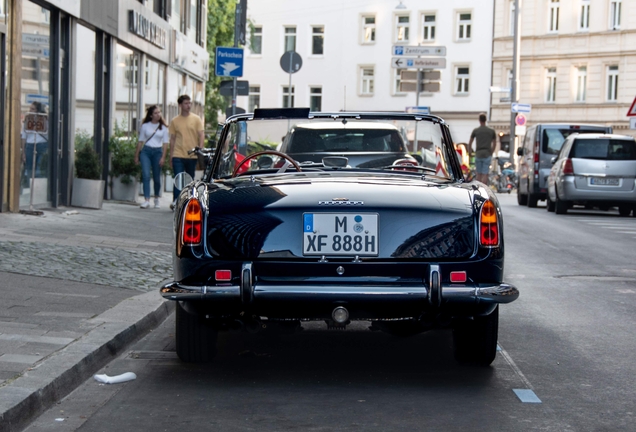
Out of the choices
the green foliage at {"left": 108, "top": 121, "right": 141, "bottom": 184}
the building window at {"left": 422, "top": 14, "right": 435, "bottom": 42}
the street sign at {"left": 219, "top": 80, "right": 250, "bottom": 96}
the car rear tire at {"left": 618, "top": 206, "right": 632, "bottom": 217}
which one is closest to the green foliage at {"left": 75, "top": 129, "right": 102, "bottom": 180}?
the green foliage at {"left": 108, "top": 121, "right": 141, "bottom": 184}

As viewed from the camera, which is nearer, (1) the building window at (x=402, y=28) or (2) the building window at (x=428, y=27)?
(2) the building window at (x=428, y=27)

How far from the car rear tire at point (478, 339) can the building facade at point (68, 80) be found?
389 inches

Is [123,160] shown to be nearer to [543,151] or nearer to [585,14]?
[543,151]

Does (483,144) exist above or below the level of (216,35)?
below

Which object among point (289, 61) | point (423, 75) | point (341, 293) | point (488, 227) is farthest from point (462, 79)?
point (341, 293)

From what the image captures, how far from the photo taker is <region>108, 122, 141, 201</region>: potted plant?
67.5 ft

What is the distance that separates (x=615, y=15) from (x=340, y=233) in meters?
52.0

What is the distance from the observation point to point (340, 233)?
18.1 feet

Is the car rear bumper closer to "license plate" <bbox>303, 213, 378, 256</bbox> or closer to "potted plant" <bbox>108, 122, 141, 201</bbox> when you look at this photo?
"potted plant" <bbox>108, 122, 141, 201</bbox>

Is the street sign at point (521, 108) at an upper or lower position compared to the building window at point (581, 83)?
lower

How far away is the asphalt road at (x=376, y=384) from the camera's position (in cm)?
493

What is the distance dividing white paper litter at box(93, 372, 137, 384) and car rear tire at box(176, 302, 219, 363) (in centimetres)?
41

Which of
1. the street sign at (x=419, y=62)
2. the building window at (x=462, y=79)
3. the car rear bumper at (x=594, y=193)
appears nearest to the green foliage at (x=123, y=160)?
the car rear bumper at (x=594, y=193)

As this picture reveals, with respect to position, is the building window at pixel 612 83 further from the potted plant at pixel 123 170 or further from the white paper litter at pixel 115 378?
the white paper litter at pixel 115 378
